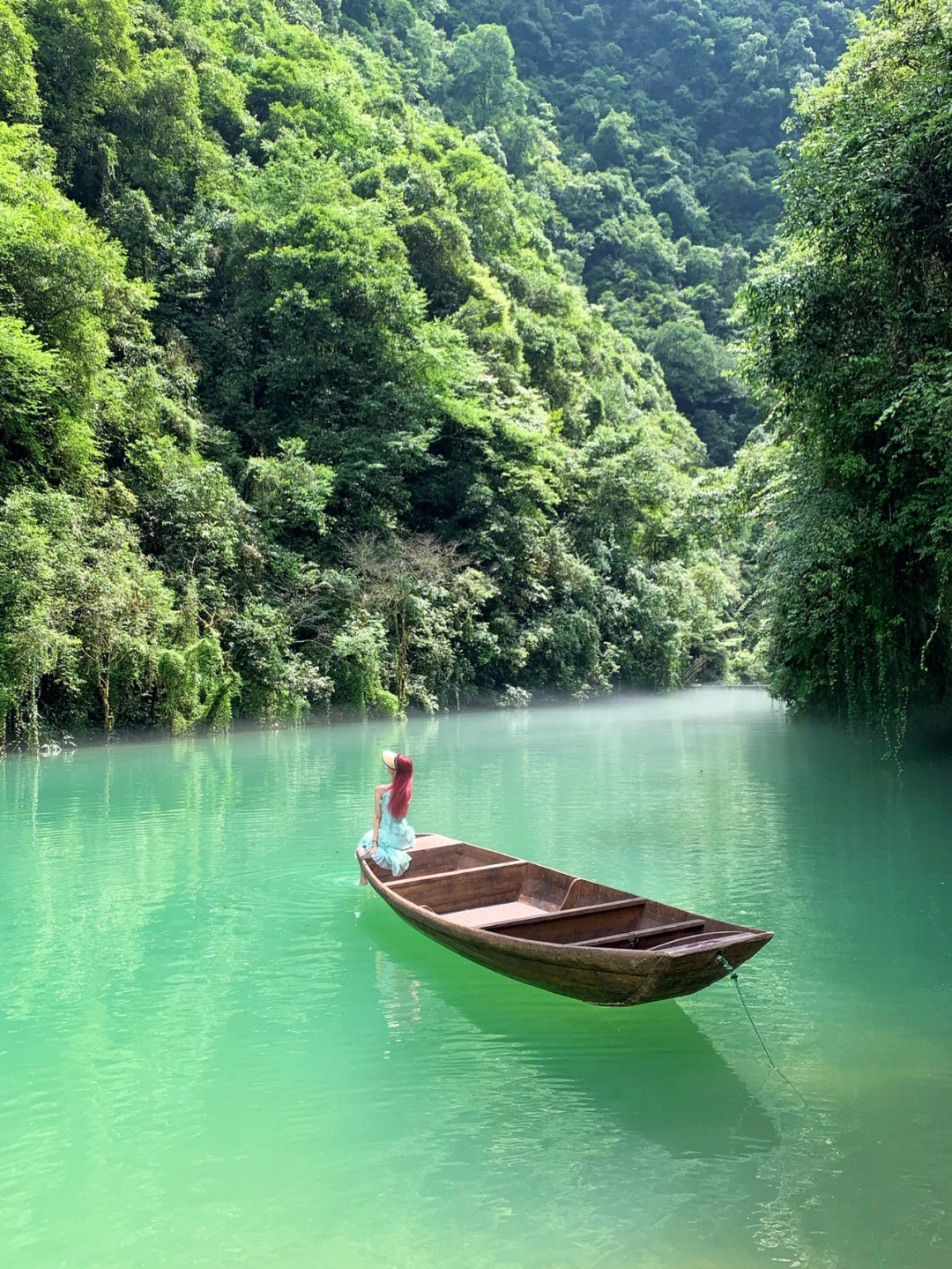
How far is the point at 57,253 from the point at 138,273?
9.30 metres

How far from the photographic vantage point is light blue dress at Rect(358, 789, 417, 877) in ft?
25.3

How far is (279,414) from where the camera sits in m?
29.9

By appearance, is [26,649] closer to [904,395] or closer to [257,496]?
[257,496]

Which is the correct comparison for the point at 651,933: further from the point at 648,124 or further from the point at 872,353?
the point at 648,124

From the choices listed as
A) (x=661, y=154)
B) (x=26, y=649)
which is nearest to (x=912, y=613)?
(x=26, y=649)

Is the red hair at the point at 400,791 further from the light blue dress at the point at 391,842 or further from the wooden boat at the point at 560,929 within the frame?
the wooden boat at the point at 560,929

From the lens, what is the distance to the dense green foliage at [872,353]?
35.7 feet

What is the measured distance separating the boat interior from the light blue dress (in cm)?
11

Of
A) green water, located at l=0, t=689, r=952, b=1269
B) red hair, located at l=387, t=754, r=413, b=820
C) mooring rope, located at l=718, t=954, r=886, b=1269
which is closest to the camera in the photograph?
mooring rope, located at l=718, t=954, r=886, b=1269

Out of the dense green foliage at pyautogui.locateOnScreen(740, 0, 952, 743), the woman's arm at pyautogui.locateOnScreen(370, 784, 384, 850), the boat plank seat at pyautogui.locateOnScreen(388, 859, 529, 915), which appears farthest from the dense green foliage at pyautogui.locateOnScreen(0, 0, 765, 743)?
the boat plank seat at pyautogui.locateOnScreen(388, 859, 529, 915)

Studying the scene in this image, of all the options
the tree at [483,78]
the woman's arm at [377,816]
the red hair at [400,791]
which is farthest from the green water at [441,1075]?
the tree at [483,78]

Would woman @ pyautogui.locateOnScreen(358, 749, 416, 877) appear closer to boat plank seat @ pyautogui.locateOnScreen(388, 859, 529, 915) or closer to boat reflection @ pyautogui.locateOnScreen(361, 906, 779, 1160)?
boat plank seat @ pyautogui.locateOnScreen(388, 859, 529, 915)

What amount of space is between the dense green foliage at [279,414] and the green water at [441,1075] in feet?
36.1

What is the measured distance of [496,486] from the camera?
32688 mm
